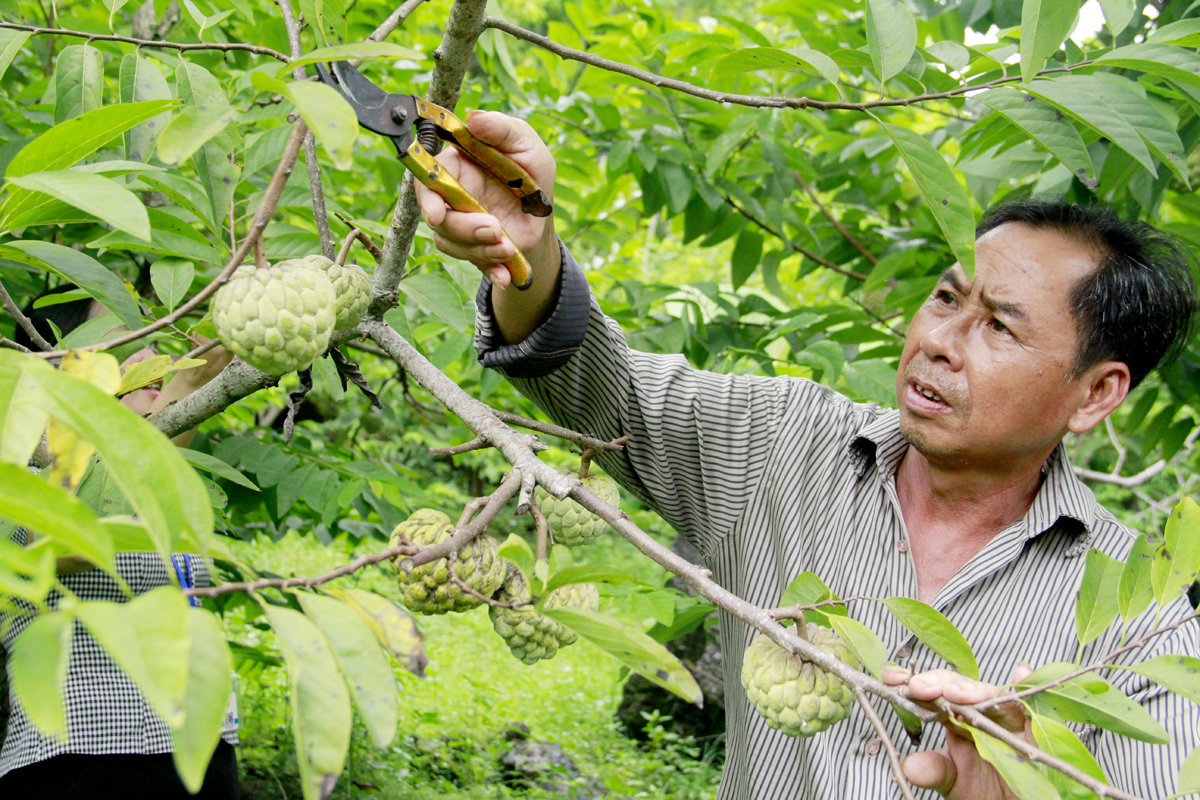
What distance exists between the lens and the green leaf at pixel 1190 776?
2.36ft

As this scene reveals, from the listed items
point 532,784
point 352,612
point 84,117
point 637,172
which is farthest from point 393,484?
point 532,784

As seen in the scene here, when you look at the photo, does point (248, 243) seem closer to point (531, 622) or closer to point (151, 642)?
point (151, 642)

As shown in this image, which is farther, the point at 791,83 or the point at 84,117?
the point at 791,83

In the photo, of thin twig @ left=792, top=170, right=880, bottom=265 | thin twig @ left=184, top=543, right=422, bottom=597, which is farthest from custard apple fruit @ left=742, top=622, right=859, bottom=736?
thin twig @ left=792, top=170, right=880, bottom=265

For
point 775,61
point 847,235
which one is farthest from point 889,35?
point 847,235

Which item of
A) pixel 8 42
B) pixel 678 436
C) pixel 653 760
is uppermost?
pixel 8 42

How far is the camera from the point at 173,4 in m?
2.83

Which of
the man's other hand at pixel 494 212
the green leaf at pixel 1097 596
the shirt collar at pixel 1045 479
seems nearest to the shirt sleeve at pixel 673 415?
the shirt collar at pixel 1045 479

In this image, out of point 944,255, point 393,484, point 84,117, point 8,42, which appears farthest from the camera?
point 944,255

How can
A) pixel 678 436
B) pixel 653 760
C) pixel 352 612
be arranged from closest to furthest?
pixel 352 612 → pixel 678 436 → pixel 653 760

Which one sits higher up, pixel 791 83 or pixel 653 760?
pixel 791 83

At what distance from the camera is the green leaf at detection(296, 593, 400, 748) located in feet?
1.86

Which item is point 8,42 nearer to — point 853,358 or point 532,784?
point 853,358

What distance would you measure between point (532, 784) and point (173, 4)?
323cm
